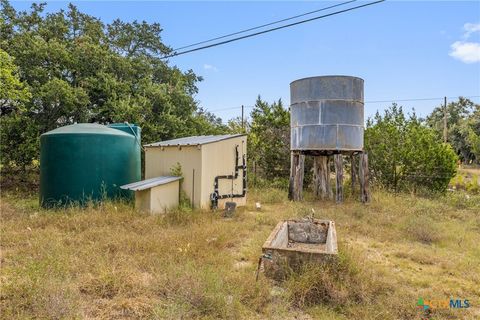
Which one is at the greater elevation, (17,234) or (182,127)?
(182,127)

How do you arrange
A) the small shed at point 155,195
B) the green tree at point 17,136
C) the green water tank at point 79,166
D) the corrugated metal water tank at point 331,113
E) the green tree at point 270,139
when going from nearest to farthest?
1. the small shed at point 155,195
2. the green water tank at point 79,166
3. the corrugated metal water tank at point 331,113
4. the green tree at point 17,136
5. the green tree at point 270,139

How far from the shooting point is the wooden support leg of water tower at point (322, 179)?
1027 cm

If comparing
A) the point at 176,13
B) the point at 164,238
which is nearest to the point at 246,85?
the point at 176,13

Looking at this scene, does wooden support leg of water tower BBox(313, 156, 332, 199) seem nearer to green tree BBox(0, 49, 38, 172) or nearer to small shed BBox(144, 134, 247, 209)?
small shed BBox(144, 134, 247, 209)

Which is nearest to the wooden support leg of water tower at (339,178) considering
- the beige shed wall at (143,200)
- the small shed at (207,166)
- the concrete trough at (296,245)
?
the small shed at (207,166)

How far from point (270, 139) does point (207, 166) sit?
5.29 m

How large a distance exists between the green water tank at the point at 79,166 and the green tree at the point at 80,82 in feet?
8.99

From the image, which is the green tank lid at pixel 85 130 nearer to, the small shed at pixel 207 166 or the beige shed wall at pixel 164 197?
the small shed at pixel 207 166

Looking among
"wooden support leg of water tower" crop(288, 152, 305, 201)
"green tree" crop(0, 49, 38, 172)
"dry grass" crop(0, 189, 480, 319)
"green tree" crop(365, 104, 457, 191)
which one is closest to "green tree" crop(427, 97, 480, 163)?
"green tree" crop(365, 104, 457, 191)

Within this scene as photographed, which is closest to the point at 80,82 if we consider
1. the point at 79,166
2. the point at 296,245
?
the point at 79,166

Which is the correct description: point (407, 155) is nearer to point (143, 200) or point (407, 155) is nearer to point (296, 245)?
point (296, 245)

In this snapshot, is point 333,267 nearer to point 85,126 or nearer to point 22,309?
point 22,309

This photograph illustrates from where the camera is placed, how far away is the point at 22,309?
2.98 m

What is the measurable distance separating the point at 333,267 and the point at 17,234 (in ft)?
16.6
